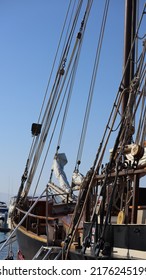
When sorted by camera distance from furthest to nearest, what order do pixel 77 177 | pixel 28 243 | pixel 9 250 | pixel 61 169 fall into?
pixel 61 169 < pixel 77 177 < pixel 9 250 < pixel 28 243

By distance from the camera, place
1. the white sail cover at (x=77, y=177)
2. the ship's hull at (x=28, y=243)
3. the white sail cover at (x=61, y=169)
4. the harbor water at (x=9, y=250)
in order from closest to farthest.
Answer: the ship's hull at (x=28, y=243) < the harbor water at (x=9, y=250) < the white sail cover at (x=77, y=177) < the white sail cover at (x=61, y=169)

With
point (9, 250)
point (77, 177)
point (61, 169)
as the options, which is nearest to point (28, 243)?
point (9, 250)

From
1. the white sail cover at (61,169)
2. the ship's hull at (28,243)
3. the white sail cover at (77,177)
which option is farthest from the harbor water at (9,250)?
the white sail cover at (77,177)

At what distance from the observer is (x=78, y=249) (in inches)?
291

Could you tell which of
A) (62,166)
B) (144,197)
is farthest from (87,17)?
(144,197)

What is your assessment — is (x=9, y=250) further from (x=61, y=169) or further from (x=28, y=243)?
(x=61, y=169)

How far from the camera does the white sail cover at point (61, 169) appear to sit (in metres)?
15.3

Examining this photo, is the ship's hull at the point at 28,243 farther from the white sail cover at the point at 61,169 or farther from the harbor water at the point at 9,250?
the white sail cover at the point at 61,169

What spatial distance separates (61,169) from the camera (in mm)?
15570

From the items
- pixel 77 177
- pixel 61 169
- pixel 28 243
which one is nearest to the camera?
pixel 28 243

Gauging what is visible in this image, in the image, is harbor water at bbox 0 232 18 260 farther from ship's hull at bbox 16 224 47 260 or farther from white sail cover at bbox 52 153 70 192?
white sail cover at bbox 52 153 70 192
